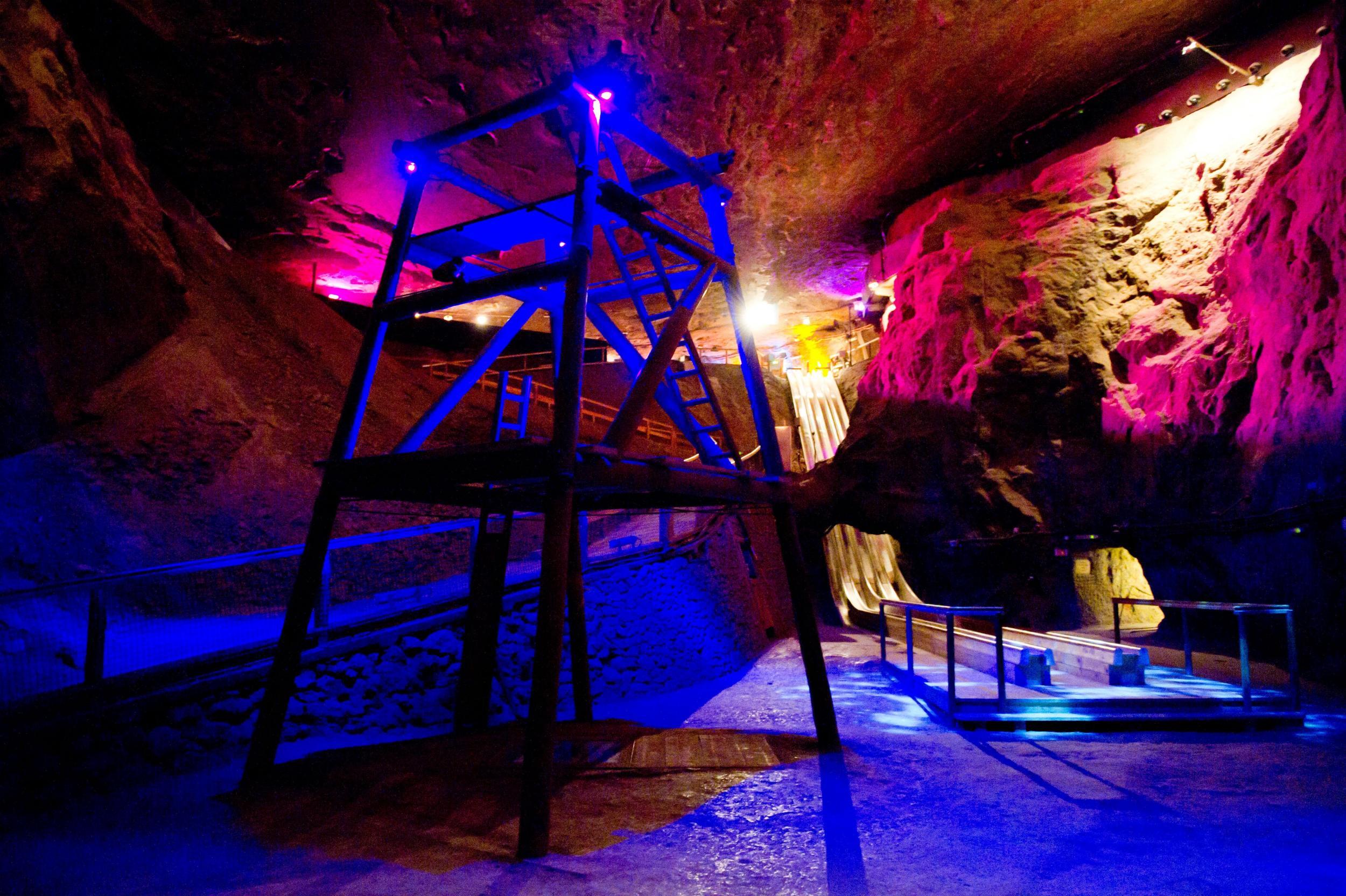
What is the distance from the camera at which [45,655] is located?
537cm

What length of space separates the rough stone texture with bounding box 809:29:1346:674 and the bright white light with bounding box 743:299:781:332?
15.0ft

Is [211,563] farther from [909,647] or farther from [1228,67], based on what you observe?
[1228,67]

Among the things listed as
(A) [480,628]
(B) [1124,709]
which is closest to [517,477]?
(A) [480,628]

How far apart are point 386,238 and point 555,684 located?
14.9m

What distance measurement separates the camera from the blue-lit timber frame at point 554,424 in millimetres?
3221

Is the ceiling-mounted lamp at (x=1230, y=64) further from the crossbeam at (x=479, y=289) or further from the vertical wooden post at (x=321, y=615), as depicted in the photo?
the vertical wooden post at (x=321, y=615)

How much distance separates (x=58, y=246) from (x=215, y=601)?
200 inches

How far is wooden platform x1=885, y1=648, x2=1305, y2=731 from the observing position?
5.46 m

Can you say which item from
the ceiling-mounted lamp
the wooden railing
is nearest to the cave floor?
the ceiling-mounted lamp

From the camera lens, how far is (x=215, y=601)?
337 inches

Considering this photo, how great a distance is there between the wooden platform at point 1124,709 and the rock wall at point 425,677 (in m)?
3.67

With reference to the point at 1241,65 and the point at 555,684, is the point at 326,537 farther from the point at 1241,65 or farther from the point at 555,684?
the point at 1241,65

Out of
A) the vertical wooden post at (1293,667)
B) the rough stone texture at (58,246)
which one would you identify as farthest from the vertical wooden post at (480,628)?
the rough stone texture at (58,246)

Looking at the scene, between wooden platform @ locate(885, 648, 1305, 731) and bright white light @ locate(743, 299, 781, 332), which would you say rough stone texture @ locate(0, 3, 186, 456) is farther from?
bright white light @ locate(743, 299, 781, 332)
